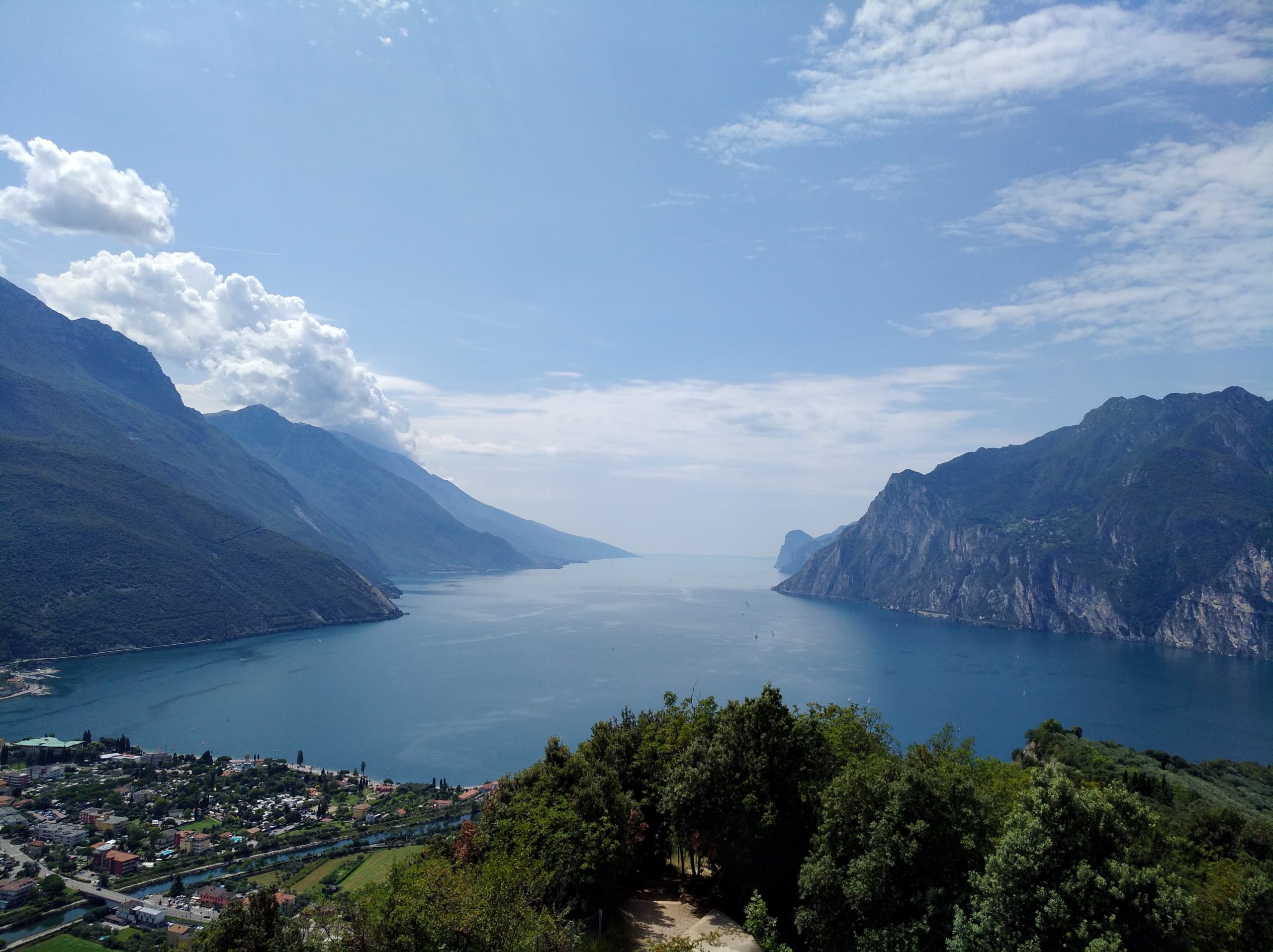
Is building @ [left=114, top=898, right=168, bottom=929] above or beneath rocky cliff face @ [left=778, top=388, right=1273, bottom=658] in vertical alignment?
beneath

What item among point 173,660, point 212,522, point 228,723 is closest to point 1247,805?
point 228,723

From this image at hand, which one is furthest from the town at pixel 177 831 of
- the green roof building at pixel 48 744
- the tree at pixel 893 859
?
the tree at pixel 893 859

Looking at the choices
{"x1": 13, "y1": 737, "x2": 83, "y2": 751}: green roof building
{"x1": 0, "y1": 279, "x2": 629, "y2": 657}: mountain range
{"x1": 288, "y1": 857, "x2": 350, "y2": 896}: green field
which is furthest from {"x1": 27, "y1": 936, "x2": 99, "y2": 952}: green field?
{"x1": 0, "y1": 279, "x2": 629, "y2": 657}: mountain range

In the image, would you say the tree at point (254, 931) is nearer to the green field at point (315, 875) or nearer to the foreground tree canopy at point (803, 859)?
the foreground tree canopy at point (803, 859)

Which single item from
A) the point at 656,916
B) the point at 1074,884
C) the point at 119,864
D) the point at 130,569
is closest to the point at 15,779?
the point at 119,864

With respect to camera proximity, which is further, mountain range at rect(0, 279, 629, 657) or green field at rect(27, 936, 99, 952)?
mountain range at rect(0, 279, 629, 657)

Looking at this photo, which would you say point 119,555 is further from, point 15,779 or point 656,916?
point 656,916

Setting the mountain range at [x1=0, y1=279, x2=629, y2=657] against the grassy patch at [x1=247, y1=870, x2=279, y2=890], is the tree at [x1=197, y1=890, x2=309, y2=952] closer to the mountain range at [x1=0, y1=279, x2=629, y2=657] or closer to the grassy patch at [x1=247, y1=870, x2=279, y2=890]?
the grassy patch at [x1=247, y1=870, x2=279, y2=890]
